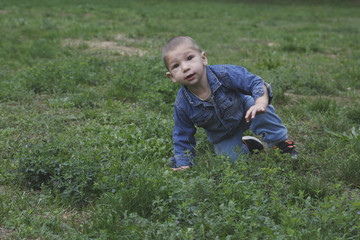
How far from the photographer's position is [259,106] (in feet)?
10.6

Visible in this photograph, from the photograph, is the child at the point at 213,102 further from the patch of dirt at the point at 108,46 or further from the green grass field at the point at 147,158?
the patch of dirt at the point at 108,46

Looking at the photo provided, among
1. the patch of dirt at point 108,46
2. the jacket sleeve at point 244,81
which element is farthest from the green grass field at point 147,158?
the jacket sleeve at point 244,81

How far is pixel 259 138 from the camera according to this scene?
438cm

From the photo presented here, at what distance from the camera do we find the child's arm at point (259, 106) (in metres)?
3.11

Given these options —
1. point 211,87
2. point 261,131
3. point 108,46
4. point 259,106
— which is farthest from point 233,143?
point 108,46

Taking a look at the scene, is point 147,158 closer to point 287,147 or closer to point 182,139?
point 182,139

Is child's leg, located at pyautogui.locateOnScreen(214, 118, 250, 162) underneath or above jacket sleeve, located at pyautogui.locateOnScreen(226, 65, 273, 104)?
underneath

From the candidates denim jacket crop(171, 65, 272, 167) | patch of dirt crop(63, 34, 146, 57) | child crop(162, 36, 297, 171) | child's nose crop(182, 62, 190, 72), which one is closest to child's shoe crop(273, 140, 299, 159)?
child crop(162, 36, 297, 171)

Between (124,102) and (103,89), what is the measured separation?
505 millimetres

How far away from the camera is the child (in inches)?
137

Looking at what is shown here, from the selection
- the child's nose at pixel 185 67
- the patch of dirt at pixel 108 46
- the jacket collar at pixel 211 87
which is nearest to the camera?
the child's nose at pixel 185 67

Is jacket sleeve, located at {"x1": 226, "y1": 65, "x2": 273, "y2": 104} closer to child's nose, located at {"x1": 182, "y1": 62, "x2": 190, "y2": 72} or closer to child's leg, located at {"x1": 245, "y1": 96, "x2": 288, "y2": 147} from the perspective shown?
child's leg, located at {"x1": 245, "y1": 96, "x2": 288, "y2": 147}

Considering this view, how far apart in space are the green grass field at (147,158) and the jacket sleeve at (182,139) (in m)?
0.13

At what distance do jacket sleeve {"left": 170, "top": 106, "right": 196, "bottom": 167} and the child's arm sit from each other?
673 mm
